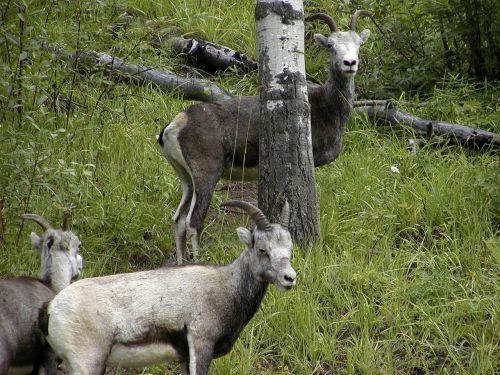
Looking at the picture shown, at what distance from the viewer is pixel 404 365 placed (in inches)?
278

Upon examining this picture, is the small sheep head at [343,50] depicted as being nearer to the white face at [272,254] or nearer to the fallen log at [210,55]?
the fallen log at [210,55]

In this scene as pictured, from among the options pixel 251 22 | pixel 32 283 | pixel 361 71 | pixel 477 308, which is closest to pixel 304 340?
pixel 477 308

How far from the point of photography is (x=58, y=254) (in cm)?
699

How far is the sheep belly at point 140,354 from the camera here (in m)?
6.04

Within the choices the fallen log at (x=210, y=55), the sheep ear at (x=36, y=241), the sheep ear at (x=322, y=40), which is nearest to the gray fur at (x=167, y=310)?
the sheep ear at (x=36, y=241)

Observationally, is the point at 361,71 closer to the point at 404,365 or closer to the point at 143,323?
the point at 404,365

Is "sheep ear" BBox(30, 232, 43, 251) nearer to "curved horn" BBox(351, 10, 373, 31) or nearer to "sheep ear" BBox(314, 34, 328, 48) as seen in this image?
"sheep ear" BBox(314, 34, 328, 48)

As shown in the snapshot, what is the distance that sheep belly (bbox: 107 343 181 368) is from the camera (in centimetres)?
604

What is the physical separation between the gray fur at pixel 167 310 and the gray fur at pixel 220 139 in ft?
6.40

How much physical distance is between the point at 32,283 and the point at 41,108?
81.2 inches

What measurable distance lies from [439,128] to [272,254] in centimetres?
431

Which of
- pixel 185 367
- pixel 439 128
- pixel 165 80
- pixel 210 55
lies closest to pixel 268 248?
pixel 185 367

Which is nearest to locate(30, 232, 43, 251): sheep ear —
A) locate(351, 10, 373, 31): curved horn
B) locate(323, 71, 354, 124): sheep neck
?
locate(323, 71, 354, 124): sheep neck

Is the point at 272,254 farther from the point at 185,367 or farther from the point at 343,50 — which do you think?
the point at 343,50
